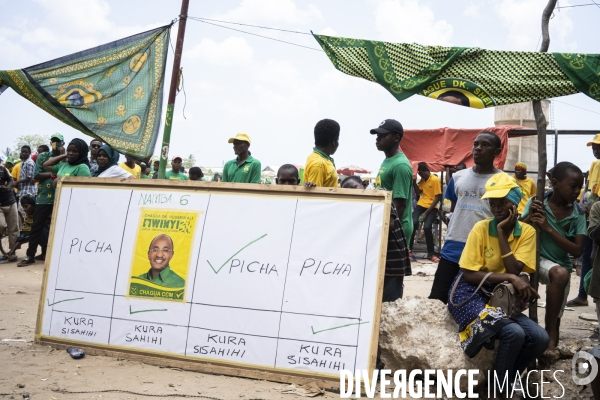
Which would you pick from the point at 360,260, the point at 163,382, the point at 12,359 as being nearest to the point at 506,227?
the point at 360,260

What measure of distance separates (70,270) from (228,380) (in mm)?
1741

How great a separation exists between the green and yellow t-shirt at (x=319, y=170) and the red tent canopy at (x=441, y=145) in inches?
279

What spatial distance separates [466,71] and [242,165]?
2868 millimetres

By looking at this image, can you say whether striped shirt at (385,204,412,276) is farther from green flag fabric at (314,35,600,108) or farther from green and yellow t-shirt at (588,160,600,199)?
green and yellow t-shirt at (588,160,600,199)

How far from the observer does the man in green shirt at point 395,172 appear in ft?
15.7

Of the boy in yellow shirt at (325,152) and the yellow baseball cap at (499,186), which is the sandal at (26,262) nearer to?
the boy in yellow shirt at (325,152)

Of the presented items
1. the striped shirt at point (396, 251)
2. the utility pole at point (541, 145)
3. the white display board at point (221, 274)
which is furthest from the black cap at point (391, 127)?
the utility pole at point (541, 145)

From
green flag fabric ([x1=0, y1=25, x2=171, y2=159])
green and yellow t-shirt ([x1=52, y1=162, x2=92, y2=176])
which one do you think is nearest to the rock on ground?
green flag fabric ([x1=0, y1=25, x2=171, y2=159])

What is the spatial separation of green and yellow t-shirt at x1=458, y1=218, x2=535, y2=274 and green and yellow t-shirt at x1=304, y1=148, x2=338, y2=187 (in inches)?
50.2

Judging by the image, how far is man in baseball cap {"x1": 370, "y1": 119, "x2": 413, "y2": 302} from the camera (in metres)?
4.50

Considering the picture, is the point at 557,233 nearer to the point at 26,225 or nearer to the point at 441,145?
the point at 441,145

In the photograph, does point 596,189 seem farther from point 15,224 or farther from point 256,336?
point 15,224

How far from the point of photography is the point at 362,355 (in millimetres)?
3920

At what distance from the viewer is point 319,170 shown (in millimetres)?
4797
